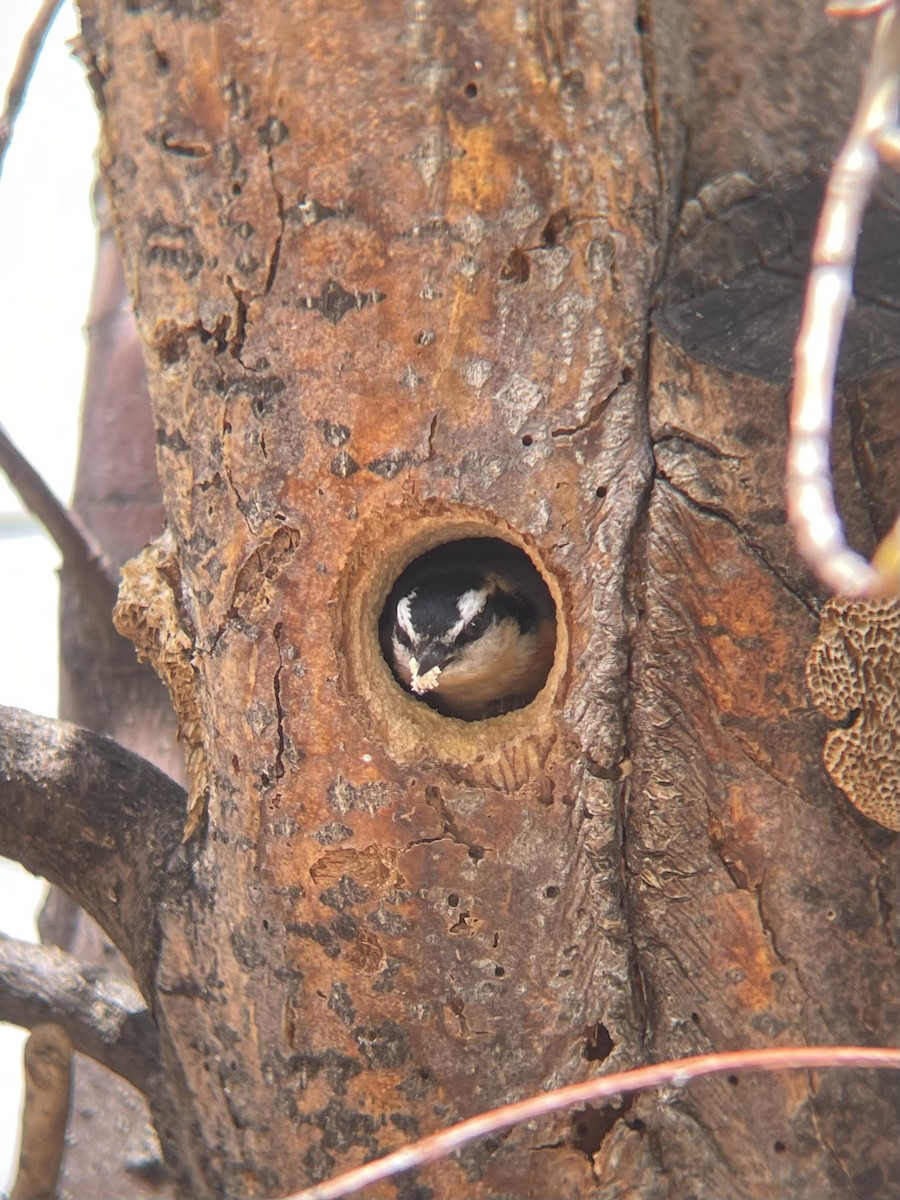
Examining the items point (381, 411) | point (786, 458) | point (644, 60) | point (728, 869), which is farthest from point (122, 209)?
point (728, 869)

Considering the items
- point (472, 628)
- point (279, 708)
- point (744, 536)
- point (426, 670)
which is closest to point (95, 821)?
point (279, 708)

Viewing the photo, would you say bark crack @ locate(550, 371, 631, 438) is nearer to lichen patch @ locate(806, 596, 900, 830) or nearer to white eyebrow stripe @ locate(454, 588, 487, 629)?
lichen patch @ locate(806, 596, 900, 830)

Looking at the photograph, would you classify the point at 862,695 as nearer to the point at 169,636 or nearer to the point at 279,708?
the point at 279,708

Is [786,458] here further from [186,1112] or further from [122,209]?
[186,1112]

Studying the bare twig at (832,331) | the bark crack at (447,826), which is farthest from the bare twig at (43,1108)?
the bare twig at (832,331)

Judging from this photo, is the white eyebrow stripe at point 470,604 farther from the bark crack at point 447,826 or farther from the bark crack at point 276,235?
the bark crack at point 276,235

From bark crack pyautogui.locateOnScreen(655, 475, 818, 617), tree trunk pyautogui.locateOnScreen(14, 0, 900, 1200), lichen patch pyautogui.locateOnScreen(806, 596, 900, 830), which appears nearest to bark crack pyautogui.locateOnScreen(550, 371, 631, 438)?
tree trunk pyautogui.locateOnScreen(14, 0, 900, 1200)
